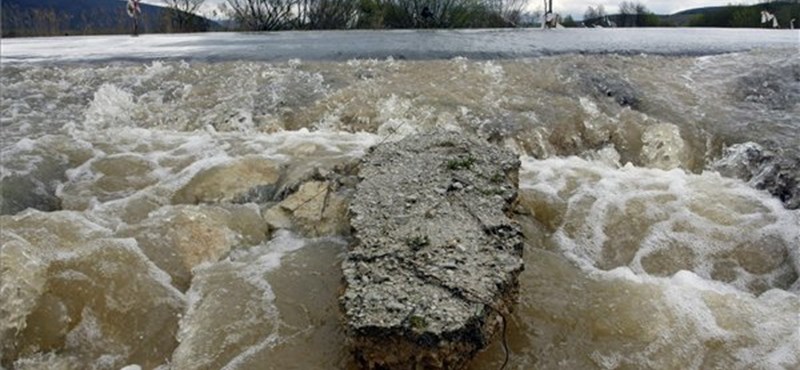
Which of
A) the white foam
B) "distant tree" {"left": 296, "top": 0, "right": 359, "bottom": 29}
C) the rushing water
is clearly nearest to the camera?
the rushing water

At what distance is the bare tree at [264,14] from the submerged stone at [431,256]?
33555 millimetres

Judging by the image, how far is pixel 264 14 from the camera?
35875 mm

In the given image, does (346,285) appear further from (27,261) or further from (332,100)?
(332,100)

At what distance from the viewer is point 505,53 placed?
10375 millimetres

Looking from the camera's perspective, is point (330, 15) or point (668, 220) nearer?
point (668, 220)

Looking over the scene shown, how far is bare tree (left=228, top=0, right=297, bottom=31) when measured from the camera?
115 ft

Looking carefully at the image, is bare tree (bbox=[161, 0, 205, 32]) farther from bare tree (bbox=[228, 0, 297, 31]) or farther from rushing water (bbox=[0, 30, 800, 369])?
rushing water (bbox=[0, 30, 800, 369])

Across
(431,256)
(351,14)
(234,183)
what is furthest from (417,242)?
(351,14)

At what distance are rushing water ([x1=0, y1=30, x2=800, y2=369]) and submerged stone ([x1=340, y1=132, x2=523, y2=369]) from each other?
0.26 metres

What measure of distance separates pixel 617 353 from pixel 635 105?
4.74m

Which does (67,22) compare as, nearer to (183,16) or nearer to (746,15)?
(183,16)

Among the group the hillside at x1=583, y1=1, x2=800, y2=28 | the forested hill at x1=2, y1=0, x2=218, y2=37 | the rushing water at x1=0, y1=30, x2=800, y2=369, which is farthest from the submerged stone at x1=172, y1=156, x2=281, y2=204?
the hillside at x1=583, y1=1, x2=800, y2=28

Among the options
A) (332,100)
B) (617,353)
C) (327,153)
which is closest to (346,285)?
(617,353)

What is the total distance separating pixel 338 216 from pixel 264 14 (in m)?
34.8
